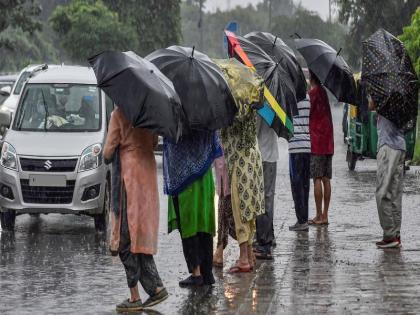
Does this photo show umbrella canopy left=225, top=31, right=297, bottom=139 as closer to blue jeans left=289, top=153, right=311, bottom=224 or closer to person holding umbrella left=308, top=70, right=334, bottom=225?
blue jeans left=289, top=153, right=311, bottom=224

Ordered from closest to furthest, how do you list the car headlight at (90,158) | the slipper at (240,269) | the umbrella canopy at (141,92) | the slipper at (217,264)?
the umbrella canopy at (141,92) → the slipper at (240,269) → the slipper at (217,264) → the car headlight at (90,158)

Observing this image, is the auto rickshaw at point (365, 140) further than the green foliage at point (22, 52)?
No

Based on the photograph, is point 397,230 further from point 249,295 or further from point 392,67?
point 249,295

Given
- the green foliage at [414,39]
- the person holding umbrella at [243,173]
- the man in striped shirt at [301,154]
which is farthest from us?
the green foliage at [414,39]

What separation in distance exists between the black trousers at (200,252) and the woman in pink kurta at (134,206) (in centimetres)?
81

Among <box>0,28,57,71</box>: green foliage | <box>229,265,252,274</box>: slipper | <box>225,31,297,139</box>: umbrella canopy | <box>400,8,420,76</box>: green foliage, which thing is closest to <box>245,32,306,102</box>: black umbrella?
<box>225,31,297,139</box>: umbrella canopy

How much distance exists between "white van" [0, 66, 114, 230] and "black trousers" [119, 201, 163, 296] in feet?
17.0

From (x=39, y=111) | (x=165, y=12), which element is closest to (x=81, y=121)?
(x=39, y=111)

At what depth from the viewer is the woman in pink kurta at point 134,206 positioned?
10351 millimetres

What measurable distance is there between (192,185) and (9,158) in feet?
16.6

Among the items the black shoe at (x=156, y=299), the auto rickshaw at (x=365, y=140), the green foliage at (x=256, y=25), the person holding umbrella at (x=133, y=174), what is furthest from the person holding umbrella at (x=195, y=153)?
the green foliage at (x=256, y=25)

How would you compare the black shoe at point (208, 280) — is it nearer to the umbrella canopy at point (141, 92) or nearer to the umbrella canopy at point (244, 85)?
the umbrella canopy at point (244, 85)

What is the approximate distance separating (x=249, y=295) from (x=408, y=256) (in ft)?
8.94

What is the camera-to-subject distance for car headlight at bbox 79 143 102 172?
15664 mm
